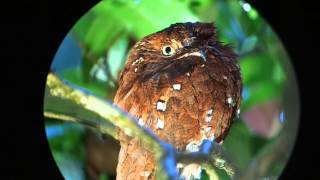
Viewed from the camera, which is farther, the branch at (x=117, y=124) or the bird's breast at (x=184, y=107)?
the bird's breast at (x=184, y=107)

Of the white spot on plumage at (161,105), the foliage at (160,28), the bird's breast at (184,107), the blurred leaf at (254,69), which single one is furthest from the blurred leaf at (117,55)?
the blurred leaf at (254,69)

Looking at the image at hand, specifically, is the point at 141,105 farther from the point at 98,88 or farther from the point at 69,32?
the point at 69,32

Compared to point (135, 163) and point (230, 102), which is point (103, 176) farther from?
point (230, 102)

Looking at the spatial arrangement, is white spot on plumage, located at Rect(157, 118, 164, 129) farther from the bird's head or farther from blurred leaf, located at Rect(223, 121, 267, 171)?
blurred leaf, located at Rect(223, 121, 267, 171)

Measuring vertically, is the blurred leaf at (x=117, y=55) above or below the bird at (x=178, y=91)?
above

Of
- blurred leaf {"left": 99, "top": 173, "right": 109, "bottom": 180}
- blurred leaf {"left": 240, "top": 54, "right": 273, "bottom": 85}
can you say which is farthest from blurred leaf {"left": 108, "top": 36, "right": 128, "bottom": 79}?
blurred leaf {"left": 240, "top": 54, "right": 273, "bottom": 85}

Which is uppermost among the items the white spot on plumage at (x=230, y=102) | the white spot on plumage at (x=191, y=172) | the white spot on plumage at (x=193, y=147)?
the white spot on plumage at (x=230, y=102)

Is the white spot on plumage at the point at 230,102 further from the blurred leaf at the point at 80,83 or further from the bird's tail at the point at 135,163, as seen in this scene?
the blurred leaf at the point at 80,83
